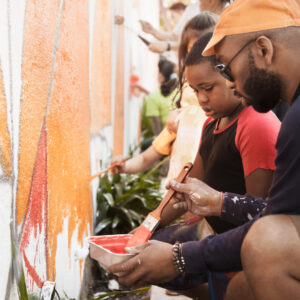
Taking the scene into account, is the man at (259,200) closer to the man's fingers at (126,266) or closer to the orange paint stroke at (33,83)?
the man's fingers at (126,266)

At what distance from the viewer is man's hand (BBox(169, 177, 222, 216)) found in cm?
191

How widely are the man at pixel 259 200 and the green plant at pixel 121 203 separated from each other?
1.60 m

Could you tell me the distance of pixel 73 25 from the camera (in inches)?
96.0

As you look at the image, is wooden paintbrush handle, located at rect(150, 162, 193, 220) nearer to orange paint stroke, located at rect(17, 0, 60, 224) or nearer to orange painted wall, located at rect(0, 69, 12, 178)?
orange paint stroke, located at rect(17, 0, 60, 224)

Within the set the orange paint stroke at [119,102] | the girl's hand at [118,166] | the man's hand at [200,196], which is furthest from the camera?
the orange paint stroke at [119,102]

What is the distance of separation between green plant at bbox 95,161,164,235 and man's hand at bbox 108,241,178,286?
155 cm

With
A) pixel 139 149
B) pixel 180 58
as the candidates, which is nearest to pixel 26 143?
pixel 180 58

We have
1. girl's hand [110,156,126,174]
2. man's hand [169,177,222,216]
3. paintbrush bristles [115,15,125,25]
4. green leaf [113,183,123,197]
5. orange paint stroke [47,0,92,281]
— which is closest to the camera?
man's hand [169,177,222,216]

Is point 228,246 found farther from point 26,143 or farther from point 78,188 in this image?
point 78,188

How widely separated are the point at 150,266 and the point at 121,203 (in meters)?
2.06

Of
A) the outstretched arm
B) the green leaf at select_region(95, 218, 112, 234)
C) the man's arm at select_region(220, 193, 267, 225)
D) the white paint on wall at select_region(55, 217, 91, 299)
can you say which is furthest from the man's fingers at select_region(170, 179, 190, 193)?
the outstretched arm

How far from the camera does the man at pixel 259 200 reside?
145 cm

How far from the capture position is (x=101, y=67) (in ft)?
11.6

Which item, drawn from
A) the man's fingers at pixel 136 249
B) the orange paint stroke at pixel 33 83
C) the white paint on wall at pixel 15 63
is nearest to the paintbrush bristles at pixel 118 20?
the orange paint stroke at pixel 33 83
